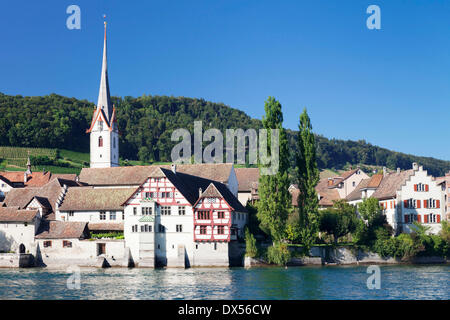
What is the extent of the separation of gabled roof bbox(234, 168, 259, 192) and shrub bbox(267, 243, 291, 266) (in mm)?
21637

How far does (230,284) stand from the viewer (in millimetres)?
43625

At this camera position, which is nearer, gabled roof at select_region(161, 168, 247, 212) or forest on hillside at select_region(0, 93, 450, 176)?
gabled roof at select_region(161, 168, 247, 212)

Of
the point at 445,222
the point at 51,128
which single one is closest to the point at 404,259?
the point at 445,222

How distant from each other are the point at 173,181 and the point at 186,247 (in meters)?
7.89

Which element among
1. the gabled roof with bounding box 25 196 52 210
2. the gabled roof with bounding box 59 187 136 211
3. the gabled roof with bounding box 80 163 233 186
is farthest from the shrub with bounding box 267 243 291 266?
the gabled roof with bounding box 25 196 52 210

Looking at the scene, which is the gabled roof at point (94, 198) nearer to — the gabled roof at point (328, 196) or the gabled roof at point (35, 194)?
the gabled roof at point (35, 194)

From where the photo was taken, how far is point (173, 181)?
64.1 metres

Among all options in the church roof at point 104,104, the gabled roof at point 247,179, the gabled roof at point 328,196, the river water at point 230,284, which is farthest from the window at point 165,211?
the church roof at point 104,104

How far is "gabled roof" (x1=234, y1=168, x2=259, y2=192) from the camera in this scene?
3292 inches

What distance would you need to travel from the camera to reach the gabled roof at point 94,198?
68500 millimetres

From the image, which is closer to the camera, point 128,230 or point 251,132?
point 128,230

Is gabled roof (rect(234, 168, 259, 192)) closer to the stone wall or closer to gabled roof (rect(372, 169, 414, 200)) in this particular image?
gabled roof (rect(372, 169, 414, 200))
